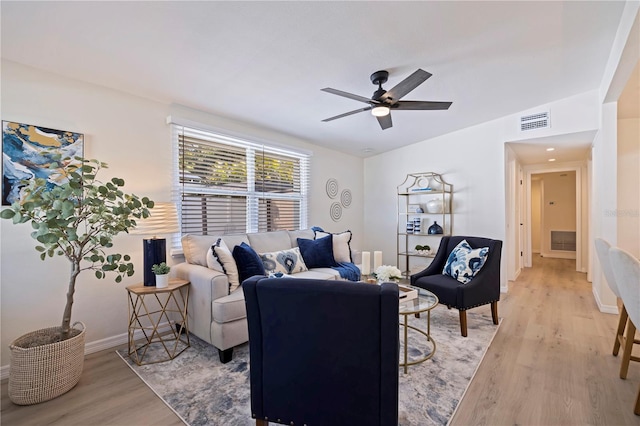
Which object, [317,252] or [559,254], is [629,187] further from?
[559,254]

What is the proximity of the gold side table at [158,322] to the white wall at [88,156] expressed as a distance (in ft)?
0.60

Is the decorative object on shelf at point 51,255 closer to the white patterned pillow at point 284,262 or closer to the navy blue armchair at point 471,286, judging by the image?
the white patterned pillow at point 284,262

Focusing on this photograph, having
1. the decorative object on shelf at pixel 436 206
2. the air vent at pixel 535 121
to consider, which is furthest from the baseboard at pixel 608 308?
the air vent at pixel 535 121

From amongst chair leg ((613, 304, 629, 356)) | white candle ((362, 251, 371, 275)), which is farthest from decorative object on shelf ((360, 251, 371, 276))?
chair leg ((613, 304, 629, 356))

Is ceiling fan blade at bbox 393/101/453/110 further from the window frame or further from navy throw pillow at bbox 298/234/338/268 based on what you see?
the window frame

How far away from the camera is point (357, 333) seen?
3.85 feet

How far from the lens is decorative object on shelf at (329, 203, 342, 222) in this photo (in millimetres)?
5145

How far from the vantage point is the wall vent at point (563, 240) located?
7156mm

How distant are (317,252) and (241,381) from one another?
5.84ft

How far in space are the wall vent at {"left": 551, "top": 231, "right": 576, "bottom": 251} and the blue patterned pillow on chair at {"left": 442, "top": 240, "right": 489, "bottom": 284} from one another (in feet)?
19.8

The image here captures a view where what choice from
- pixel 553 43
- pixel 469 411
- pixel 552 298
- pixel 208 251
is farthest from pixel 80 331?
pixel 552 298

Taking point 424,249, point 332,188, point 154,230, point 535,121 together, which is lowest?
point 424,249

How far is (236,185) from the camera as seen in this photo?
3.71 meters

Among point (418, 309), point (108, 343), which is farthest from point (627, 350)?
point (108, 343)
